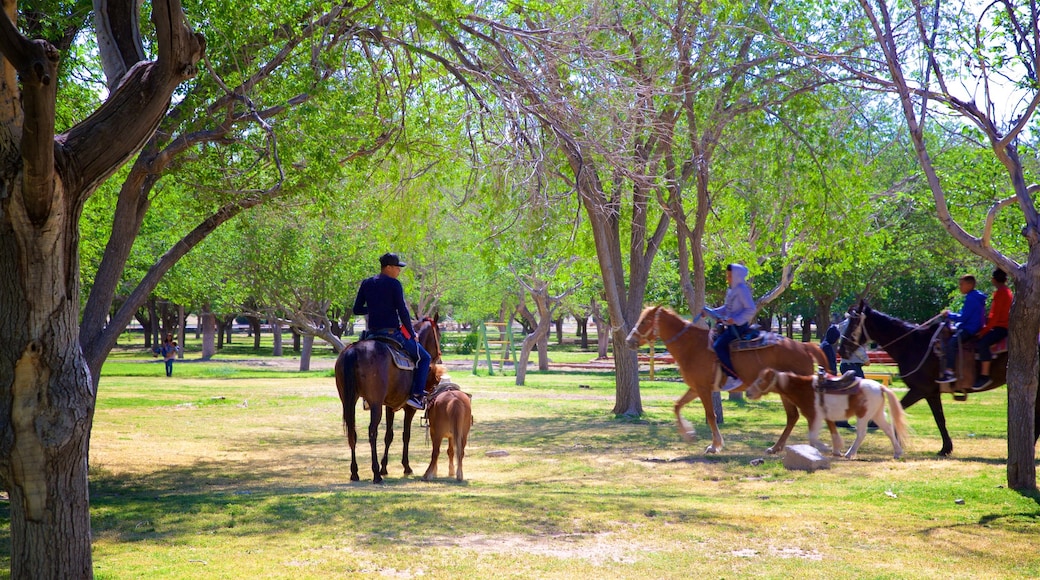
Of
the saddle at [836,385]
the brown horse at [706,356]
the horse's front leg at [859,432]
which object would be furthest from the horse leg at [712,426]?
the horse's front leg at [859,432]

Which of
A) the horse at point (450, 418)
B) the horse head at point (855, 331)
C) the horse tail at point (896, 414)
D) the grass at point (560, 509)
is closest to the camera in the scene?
the grass at point (560, 509)

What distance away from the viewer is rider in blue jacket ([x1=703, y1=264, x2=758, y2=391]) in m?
13.7

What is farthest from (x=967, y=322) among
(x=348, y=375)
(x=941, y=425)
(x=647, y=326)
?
(x=348, y=375)

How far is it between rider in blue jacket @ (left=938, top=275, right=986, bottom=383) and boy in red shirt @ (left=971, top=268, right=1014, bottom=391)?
0.42ft

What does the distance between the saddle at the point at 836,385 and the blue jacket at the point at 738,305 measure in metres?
1.40

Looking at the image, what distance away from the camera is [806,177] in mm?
18391

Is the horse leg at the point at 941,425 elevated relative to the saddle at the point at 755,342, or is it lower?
lower

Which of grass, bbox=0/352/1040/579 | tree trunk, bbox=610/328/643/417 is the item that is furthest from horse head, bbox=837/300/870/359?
tree trunk, bbox=610/328/643/417

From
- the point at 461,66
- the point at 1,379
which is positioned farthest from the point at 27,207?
the point at 461,66

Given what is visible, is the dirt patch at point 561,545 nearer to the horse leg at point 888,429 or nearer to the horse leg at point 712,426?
the horse leg at point 712,426

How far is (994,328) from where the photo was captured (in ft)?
45.2

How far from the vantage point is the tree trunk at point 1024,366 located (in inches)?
380

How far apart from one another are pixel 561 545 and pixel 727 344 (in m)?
6.84

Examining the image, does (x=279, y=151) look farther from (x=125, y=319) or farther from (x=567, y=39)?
(x=567, y=39)
